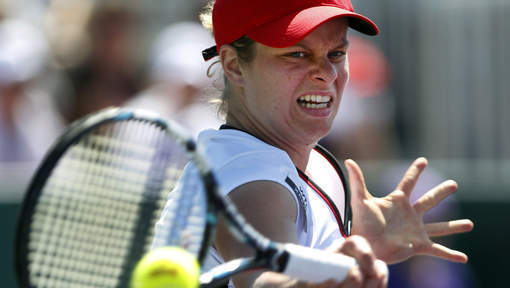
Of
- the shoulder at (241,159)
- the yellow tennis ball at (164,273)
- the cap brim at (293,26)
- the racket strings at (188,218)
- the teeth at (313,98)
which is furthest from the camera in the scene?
the teeth at (313,98)

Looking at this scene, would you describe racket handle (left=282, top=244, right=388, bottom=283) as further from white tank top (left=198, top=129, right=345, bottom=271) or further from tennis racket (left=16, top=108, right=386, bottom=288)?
white tank top (left=198, top=129, right=345, bottom=271)

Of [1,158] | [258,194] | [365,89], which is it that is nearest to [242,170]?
[258,194]

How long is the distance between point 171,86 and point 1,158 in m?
1.37

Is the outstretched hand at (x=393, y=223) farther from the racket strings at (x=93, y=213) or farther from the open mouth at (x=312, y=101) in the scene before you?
the racket strings at (x=93, y=213)

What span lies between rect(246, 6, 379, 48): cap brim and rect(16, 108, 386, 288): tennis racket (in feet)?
1.62

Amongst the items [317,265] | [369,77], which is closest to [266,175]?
[317,265]

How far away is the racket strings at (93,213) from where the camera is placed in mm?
2525

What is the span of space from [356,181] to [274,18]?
0.64 m

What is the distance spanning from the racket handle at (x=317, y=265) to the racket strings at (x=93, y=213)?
0.51 m

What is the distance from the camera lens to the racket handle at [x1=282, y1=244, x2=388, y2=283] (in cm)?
236

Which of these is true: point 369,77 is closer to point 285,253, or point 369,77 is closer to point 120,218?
point 120,218

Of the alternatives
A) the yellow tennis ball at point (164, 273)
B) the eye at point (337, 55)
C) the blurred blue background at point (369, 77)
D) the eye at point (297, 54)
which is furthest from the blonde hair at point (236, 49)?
the blurred blue background at point (369, 77)

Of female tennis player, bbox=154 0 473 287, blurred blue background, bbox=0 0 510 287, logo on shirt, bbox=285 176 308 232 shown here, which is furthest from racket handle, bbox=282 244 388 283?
blurred blue background, bbox=0 0 510 287

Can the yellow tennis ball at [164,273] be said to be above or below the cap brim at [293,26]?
below
